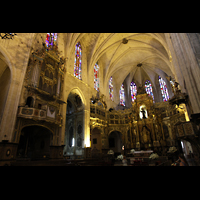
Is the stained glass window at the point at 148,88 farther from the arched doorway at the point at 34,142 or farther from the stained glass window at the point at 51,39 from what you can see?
the arched doorway at the point at 34,142

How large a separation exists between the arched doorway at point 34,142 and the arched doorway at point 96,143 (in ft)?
21.5

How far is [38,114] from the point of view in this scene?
11422 millimetres

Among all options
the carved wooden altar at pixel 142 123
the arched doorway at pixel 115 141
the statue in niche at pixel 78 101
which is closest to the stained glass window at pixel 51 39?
the statue in niche at pixel 78 101

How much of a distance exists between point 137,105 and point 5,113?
64.4 ft

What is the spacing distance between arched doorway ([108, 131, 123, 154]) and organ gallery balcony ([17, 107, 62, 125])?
13828 mm

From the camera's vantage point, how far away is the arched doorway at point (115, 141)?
24.5 meters

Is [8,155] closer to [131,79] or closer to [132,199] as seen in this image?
[132,199]

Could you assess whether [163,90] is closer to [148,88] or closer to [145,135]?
[148,88]

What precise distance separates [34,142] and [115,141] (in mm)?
14087

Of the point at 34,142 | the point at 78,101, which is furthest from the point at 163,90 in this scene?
the point at 34,142

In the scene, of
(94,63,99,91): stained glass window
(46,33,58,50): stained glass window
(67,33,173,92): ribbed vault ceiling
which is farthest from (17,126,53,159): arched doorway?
(67,33,173,92): ribbed vault ceiling

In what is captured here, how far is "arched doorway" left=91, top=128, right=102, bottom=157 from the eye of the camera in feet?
62.1

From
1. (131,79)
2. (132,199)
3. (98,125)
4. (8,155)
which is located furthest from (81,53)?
(132,199)

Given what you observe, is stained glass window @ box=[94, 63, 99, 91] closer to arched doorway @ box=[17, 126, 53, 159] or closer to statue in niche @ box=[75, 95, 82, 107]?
statue in niche @ box=[75, 95, 82, 107]
